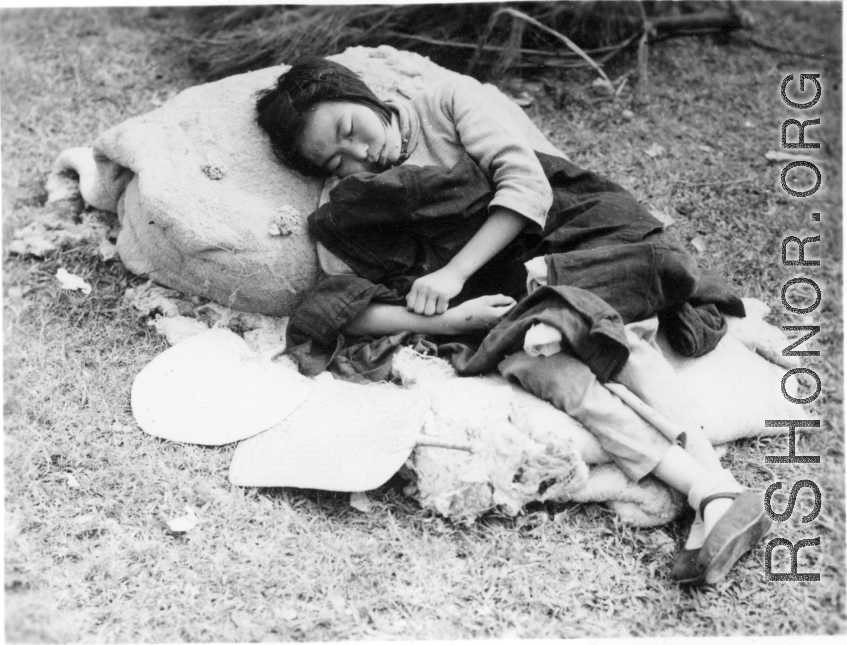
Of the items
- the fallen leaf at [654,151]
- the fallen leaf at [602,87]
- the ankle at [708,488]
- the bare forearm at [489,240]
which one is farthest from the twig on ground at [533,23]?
the ankle at [708,488]

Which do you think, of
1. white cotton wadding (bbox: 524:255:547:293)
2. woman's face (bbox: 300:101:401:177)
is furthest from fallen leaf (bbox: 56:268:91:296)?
white cotton wadding (bbox: 524:255:547:293)

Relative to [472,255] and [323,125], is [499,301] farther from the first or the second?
[323,125]

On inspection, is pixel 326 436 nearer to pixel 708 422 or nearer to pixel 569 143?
pixel 708 422

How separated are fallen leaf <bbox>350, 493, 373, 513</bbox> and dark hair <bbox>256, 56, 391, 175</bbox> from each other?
42.5 inches

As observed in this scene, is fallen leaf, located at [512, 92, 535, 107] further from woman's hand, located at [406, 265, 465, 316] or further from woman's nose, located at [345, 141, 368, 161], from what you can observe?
woman's hand, located at [406, 265, 465, 316]

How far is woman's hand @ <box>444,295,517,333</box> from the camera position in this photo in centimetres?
243

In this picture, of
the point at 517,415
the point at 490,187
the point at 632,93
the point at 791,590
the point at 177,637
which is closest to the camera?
the point at 177,637

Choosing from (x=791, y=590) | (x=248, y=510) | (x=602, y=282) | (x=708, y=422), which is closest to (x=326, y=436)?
(x=248, y=510)

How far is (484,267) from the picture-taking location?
2.62 meters

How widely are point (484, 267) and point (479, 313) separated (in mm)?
231

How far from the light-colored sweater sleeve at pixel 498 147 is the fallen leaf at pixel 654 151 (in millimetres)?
989

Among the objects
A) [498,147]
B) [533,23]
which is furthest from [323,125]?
[533,23]

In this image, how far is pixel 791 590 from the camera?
2031 millimetres

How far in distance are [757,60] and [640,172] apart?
1.08 meters
